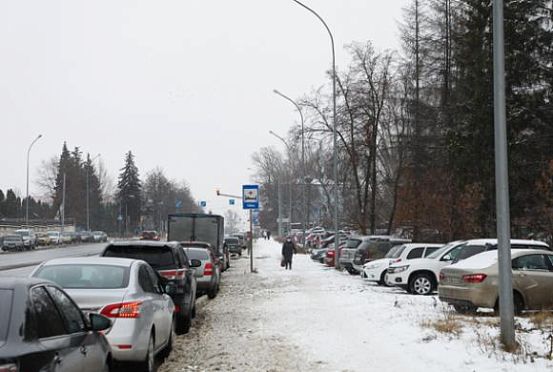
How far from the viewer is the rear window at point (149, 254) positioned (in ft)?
48.0

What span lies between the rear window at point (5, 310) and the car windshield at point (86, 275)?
4.22 meters

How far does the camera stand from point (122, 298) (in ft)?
29.6

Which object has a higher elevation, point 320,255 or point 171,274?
point 171,274

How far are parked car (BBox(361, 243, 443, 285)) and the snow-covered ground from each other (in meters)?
4.27

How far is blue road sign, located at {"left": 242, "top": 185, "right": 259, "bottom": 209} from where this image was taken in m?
34.9

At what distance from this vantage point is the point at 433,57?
42.2 m

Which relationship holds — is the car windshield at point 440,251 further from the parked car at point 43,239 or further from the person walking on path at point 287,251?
the parked car at point 43,239

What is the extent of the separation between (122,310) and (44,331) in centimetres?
349

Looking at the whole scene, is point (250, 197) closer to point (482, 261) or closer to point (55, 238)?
point (482, 261)

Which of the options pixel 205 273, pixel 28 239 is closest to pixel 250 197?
pixel 205 273

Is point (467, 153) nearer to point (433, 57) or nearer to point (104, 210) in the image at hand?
point (433, 57)

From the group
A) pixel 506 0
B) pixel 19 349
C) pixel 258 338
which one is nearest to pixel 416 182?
pixel 506 0

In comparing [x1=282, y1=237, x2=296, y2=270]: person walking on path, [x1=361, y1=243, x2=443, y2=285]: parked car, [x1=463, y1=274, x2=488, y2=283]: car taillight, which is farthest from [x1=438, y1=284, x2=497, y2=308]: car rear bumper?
[x1=282, y1=237, x2=296, y2=270]: person walking on path

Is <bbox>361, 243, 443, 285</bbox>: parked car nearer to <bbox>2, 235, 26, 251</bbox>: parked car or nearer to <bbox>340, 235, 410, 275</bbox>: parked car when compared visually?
<bbox>340, 235, 410, 275</bbox>: parked car
